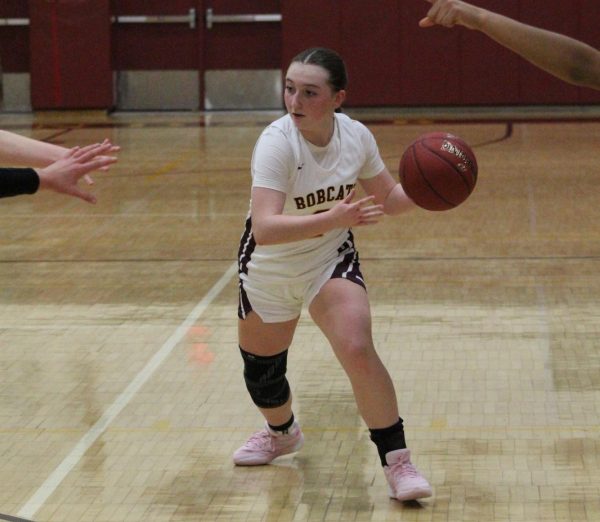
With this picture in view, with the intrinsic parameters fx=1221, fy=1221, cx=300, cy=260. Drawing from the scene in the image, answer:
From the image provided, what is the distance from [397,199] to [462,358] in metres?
1.68

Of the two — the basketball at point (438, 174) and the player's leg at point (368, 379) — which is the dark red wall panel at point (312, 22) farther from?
the player's leg at point (368, 379)

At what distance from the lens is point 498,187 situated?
11.5 metres

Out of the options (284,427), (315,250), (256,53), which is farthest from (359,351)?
(256,53)

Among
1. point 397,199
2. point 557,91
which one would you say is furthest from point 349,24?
point 397,199

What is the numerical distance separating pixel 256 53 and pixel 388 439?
52.1 ft

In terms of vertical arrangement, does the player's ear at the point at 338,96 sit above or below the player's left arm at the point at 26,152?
above

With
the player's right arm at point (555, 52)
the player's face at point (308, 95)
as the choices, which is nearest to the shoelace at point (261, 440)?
the player's face at point (308, 95)

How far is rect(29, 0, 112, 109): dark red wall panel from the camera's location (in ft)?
64.1

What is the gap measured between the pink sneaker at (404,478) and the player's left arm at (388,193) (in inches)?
35.1

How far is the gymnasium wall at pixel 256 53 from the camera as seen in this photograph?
19.0 m

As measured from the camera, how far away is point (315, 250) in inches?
169

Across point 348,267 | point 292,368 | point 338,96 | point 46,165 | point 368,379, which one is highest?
point 338,96

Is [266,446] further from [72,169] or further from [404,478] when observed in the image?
[72,169]

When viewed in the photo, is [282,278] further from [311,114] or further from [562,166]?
[562,166]
